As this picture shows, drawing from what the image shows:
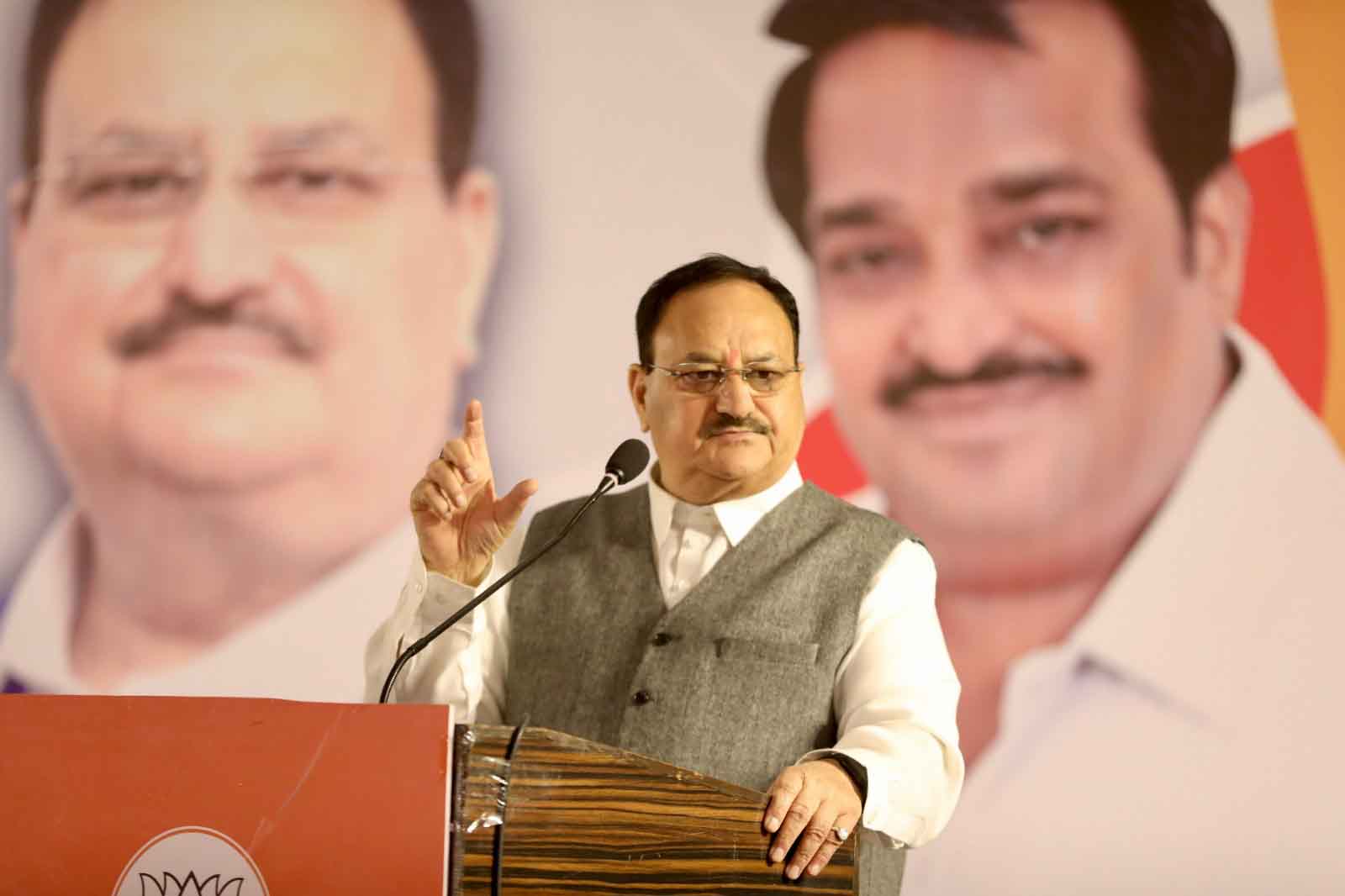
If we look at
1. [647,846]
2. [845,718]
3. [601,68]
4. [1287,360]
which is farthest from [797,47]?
[647,846]

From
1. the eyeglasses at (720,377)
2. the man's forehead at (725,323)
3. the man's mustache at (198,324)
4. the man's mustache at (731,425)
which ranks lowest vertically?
the man's mustache at (731,425)

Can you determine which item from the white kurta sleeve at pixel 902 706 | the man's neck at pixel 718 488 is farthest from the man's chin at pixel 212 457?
the white kurta sleeve at pixel 902 706

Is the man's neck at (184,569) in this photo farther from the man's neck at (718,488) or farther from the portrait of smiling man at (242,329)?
the man's neck at (718,488)

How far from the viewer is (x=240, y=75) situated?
3102 mm

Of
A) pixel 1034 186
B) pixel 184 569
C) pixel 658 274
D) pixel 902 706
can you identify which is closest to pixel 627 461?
pixel 902 706

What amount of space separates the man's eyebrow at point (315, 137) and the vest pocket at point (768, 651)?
1.92 m

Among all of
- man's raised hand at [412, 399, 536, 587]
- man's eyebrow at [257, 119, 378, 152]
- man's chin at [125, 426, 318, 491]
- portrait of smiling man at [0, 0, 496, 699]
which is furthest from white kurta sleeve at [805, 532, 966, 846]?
man's eyebrow at [257, 119, 378, 152]

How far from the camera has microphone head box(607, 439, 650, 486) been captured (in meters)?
1.48

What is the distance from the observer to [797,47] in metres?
3.04

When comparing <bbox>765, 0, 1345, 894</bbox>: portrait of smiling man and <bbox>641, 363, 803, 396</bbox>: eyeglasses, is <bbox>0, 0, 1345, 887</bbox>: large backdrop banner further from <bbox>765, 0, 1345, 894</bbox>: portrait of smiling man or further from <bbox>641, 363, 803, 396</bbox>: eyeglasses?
<bbox>641, 363, 803, 396</bbox>: eyeglasses

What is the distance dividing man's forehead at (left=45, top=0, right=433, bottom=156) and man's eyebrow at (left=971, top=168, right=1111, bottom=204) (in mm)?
1285

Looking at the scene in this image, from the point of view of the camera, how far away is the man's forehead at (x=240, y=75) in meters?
3.08

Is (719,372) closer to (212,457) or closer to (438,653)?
(438,653)

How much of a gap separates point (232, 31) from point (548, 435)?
1.23 metres
